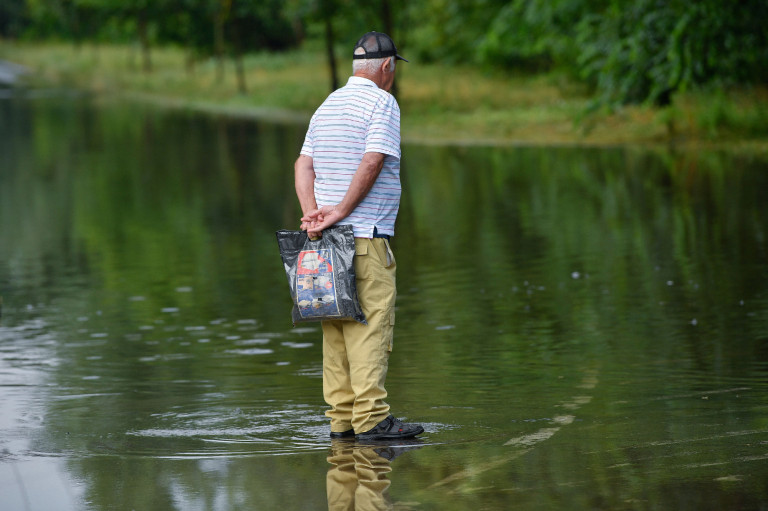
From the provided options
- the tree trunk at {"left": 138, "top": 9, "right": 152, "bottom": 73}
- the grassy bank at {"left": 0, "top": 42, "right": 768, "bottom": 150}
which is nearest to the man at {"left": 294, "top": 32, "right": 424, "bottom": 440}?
the grassy bank at {"left": 0, "top": 42, "right": 768, "bottom": 150}

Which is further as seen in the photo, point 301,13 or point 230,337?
point 301,13

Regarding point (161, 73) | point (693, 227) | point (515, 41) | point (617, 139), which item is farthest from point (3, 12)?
point (693, 227)

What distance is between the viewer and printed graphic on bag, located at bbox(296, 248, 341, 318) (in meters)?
5.89

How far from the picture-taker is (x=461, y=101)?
39.5 m

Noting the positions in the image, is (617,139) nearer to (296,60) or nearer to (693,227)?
(693,227)

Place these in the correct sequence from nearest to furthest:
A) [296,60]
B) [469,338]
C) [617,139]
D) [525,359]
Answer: [525,359] < [469,338] < [617,139] < [296,60]

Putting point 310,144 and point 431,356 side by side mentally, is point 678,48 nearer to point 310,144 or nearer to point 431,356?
point 431,356

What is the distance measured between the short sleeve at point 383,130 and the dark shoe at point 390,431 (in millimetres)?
1164

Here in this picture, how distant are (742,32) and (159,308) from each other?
14.6 meters

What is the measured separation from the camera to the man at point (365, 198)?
5.89 metres

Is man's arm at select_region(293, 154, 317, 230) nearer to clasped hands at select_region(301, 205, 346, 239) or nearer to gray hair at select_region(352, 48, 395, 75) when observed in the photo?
clasped hands at select_region(301, 205, 346, 239)

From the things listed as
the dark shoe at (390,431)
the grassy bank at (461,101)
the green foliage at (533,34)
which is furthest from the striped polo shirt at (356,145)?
the green foliage at (533,34)

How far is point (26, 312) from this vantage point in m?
10.3

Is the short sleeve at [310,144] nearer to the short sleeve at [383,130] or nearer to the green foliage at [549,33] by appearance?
the short sleeve at [383,130]
